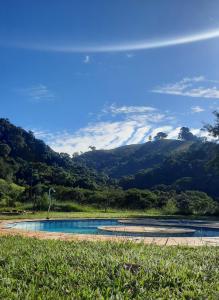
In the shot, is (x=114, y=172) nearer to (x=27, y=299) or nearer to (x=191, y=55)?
(x=191, y=55)

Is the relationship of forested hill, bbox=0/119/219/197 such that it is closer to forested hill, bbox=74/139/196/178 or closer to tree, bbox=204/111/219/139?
tree, bbox=204/111/219/139

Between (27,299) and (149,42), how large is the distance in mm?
13137

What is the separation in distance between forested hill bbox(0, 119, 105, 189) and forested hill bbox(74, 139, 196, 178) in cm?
4413

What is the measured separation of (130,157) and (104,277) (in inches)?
5384

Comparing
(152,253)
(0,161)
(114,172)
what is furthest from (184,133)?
(152,253)

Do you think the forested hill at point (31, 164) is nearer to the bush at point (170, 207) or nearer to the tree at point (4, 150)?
the tree at point (4, 150)

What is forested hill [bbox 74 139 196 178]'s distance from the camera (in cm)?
12450

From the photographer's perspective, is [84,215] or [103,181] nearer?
[84,215]

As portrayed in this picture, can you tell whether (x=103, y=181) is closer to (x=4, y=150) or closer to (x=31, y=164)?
(x=31, y=164)

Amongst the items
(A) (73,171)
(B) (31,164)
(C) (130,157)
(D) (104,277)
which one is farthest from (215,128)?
(C) (130,157)

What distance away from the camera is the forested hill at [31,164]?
190 ft

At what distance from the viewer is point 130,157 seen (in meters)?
142

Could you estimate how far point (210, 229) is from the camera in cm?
2158

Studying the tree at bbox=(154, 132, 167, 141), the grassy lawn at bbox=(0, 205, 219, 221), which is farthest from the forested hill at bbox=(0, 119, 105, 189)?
the tree at bbox=(154, 132, 167, 141)
